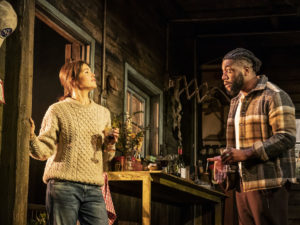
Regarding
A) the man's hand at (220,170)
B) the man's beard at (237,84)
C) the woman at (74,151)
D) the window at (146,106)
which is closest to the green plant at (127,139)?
the window at (146,106)

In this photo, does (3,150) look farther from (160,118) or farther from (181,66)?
(181,66)

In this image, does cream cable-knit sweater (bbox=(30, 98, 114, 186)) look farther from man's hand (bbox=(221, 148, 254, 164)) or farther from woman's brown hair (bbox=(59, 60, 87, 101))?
man's hand (bbox=(221, 148, 254, 164))

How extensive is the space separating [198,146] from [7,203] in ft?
21.3

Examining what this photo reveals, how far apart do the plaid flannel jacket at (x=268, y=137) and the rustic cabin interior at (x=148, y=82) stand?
5.54 ft

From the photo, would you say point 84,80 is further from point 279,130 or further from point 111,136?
point 279,130

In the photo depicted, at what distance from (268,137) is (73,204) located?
1.54m

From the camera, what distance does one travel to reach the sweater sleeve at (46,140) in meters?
4.12

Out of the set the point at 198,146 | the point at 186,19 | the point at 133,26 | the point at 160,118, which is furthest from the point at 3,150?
the point at 198,146

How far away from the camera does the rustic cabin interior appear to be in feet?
13.9

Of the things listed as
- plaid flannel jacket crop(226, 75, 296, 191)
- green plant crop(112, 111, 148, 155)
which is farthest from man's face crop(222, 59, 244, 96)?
green plant crop(112, 111, 148, 155)

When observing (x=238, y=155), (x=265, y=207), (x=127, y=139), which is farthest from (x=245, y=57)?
(x=127, y=139)

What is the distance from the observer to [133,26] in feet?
24.5

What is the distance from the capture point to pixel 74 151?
430 centimetres

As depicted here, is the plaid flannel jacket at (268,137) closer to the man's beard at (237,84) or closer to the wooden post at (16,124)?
the man's beard at (237,84)
